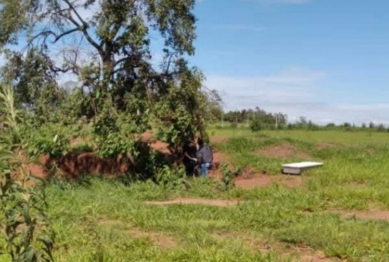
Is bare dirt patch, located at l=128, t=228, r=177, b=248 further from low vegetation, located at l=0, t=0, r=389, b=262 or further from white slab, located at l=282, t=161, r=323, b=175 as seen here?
white slab, located at l=282, t=161, r=323, b=175

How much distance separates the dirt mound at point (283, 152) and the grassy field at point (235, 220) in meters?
1.63

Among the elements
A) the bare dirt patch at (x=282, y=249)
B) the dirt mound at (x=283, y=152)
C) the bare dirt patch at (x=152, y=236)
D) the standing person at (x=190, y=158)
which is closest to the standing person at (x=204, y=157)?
the standing person at (x=190, y=158)

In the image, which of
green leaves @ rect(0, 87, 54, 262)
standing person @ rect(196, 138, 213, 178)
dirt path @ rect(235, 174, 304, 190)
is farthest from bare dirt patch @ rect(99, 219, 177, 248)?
standing person @ rect(196, 138, 213, 178)

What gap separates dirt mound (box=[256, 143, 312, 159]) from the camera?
1455 cm

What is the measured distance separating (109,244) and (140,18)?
20.9 ft

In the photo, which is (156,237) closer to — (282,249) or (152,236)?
(152,236)

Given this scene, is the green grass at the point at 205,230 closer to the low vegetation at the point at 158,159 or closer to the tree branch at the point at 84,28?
the low vegetation at the point at 158,159

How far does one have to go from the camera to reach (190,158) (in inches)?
500

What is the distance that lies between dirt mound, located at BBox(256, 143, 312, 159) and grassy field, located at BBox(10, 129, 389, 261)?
5.33ft

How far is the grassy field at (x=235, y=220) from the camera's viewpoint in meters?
5.43

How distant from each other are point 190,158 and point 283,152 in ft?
11.0

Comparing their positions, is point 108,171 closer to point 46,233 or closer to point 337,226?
point 337,226

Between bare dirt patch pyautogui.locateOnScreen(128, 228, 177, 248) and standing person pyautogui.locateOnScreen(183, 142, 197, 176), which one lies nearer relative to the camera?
bare dirt patch pyautogui.locateOnScreen(128, 228, 177, 248)

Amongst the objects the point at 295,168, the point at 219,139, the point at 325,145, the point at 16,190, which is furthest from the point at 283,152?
the point at 16,190
